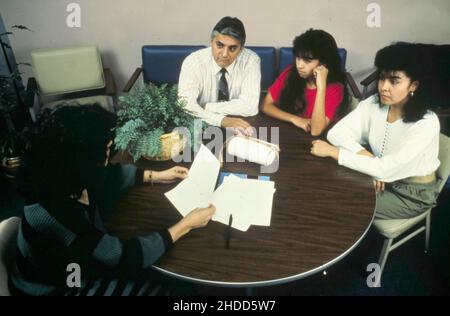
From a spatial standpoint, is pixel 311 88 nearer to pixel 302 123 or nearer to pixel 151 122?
pixel 302 123

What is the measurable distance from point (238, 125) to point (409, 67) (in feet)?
2.94

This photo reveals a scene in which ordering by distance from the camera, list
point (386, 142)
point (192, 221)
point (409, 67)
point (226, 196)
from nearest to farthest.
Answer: point (192, 221) → point (226, 196) → point (409, 67) → point (386, 142)

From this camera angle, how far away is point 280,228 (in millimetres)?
1413

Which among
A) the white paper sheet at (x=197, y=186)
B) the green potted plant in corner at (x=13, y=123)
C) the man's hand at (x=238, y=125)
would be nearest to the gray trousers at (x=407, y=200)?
the man's hand at (x=238, y=125)

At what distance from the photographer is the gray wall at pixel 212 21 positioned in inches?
123

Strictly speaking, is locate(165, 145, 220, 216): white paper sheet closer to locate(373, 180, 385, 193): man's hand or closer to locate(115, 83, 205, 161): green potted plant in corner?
locate(115, 83, 205, 161): green potted plant in corner

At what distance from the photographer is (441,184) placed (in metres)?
1.83

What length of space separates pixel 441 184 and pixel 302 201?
0.83 metres

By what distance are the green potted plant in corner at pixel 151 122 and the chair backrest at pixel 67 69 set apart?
68.2 inches

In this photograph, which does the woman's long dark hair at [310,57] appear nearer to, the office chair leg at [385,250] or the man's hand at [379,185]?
the man's hand at [379,185]

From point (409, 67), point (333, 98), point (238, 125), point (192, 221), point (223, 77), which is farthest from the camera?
point (223, 77)

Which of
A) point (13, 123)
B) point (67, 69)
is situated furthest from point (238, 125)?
point (13, 123)

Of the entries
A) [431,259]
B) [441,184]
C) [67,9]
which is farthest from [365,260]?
[67,9]
